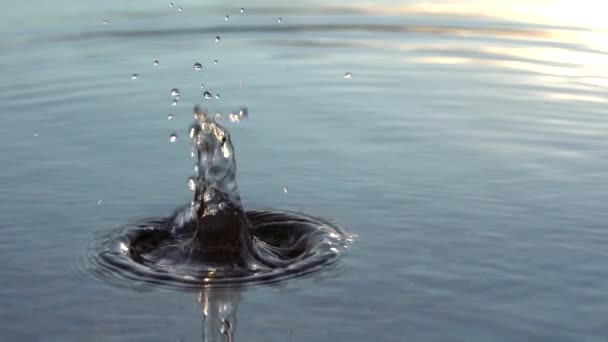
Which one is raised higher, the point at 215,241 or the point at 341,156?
the point at 341,156

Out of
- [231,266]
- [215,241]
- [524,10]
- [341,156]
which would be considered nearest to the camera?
[231,266]

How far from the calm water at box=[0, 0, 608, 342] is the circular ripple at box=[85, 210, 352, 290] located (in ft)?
0.39

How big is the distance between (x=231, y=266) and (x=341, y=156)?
209cm

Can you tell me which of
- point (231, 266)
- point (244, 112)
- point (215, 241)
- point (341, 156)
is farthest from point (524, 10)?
point (231, 266)

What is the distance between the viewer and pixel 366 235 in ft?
23.2

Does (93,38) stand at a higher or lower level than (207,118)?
higher

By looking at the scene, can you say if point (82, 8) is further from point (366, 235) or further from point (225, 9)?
point (366, 235)

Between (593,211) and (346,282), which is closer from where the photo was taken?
(346,282)

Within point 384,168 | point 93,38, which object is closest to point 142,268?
point 384,168

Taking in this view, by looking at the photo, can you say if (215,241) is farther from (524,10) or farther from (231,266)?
(524,10)

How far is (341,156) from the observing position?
8.50 metres

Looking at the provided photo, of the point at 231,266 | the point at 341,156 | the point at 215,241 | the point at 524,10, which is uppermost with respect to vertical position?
the point at 524,10

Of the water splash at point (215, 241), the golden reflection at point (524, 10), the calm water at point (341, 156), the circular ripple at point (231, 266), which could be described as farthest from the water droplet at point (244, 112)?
the golden reflection at point (524, 10)

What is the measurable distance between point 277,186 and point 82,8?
6.47 meters
